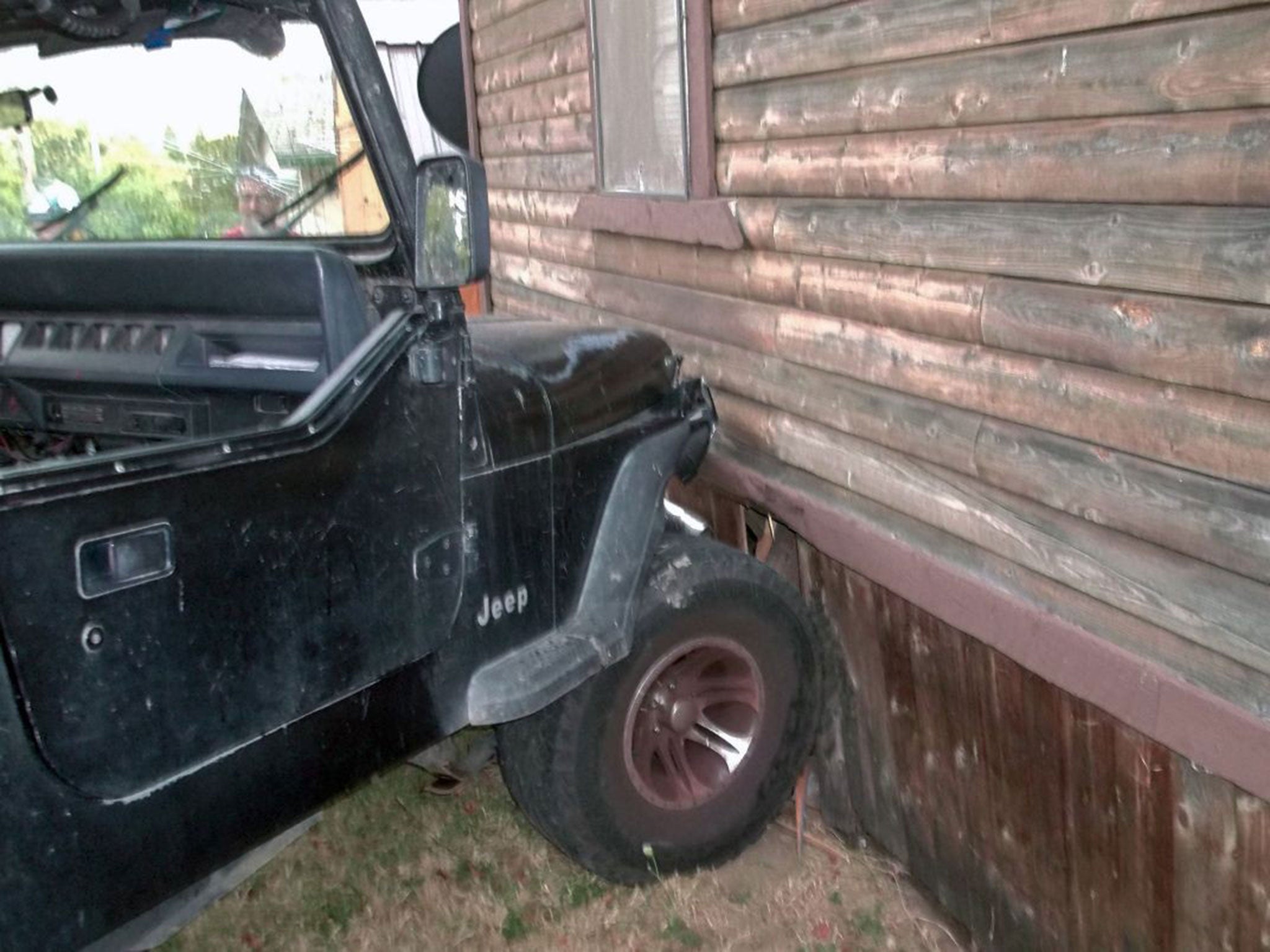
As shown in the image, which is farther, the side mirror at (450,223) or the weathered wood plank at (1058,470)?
the side mirror at (450,223)

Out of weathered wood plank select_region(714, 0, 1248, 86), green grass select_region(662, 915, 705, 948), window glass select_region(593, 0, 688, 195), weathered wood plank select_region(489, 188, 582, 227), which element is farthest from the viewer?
weathered wood plank select_region(489, 188, 582, 227)

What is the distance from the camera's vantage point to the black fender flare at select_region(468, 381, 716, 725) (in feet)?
9.36

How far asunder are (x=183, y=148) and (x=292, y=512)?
54.5 inches

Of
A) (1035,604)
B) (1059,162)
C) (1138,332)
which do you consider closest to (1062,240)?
(1059,162)

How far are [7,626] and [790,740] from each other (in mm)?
2582

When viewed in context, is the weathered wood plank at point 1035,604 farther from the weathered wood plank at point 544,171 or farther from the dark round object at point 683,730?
the weathered wood plank at point 544,171

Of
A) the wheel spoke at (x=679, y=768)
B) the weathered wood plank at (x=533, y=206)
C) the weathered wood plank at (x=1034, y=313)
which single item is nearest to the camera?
the weathered wood plank at (x=1034, y=313)

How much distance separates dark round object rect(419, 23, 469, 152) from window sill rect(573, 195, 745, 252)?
8.70 feet

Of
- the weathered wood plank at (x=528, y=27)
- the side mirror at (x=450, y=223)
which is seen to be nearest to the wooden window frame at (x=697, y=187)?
the weathered wood plank at (x=528, y=27)

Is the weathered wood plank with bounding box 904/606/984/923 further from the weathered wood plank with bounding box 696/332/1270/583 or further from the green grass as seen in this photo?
the green grass

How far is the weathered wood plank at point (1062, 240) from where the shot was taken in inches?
86.4

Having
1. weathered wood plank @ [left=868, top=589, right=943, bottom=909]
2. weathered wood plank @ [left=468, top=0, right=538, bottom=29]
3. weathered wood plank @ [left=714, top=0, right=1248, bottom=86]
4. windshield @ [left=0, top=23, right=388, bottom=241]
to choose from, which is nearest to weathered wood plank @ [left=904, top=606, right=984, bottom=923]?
weathered wood plank @ [left=868, top=589, right=943, bottom=909]

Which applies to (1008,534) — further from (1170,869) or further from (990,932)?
(990,932)

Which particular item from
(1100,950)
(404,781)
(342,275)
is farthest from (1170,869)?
(404,781)
